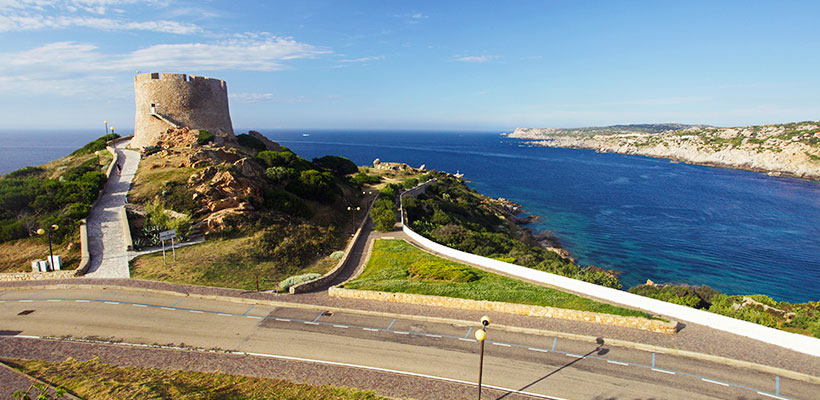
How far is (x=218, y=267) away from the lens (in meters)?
20.8

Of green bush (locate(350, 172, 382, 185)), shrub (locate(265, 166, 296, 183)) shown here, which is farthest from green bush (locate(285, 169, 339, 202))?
green bush (locate(350, 172, 382, 185))

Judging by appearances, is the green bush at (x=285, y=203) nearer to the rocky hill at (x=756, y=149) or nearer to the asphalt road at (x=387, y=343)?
the asphalt road at (x=387, y=343)

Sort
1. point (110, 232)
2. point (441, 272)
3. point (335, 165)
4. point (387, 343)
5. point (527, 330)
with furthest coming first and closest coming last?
point (335, 165) → point (110, 232) → point (441, 272) → point (527, 330) → point (387, 343)

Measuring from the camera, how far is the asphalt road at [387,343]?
11.8 m

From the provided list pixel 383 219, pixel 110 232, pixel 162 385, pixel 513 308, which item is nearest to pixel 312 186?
pixel 383 219

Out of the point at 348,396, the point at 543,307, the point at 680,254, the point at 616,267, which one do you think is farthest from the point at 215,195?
the point at 680,254

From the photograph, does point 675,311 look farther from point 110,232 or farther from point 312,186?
point 110,232

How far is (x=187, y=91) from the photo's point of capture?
1480 inches

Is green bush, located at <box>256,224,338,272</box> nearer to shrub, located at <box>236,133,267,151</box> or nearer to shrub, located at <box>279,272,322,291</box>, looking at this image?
shrub, located at <box>279,272,322,291</box>

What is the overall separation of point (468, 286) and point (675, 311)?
8935 mm

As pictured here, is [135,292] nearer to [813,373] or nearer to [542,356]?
[542,356]

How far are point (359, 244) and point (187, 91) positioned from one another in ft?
85.6

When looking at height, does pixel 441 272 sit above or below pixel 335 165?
below

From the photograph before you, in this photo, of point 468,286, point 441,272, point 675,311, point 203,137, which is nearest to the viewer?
point 675,311
